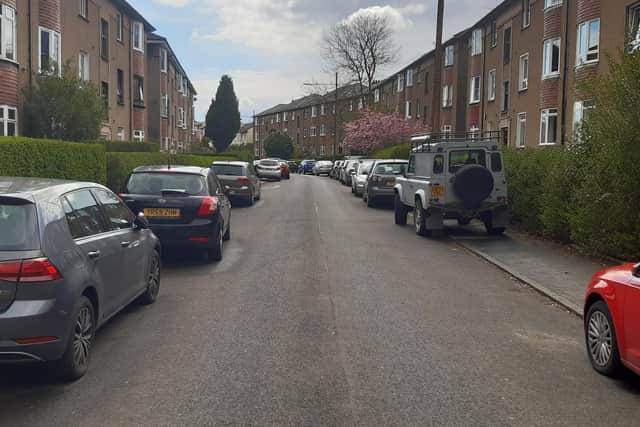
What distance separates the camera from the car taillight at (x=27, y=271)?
4.72 m

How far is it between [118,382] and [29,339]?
0.77m

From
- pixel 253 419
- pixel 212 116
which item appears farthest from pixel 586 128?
pixel 212 116

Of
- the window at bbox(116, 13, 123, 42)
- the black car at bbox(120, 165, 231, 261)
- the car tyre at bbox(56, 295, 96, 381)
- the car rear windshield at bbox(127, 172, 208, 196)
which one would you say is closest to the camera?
the car tyre at bbox(56, 295, 96, 381)

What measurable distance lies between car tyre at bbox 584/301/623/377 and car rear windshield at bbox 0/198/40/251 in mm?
4391

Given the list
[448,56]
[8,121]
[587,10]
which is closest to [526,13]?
[587,10]

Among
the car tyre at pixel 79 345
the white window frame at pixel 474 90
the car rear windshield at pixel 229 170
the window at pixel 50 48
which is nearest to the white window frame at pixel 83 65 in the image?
the window at pixel 50 48

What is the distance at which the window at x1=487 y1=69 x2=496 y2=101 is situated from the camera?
3887cm

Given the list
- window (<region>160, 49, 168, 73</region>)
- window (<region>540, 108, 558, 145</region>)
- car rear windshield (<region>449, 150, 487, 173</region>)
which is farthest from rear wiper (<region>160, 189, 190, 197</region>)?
window (<region>160, 49, 168, 73</region>)

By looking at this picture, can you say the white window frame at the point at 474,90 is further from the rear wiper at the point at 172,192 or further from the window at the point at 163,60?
the rear wiper at the point at 172,192

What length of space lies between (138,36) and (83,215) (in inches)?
1395

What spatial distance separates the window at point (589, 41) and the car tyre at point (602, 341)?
70.4 feet

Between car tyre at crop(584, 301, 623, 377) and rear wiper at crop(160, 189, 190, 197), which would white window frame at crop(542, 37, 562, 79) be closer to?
rear wiper at crop(160, 189, 190, 197)

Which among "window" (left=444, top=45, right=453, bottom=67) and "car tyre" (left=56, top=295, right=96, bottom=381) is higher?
"window" (left=444, top=45, right=453, bottom=67)

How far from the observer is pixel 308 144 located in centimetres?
10712
